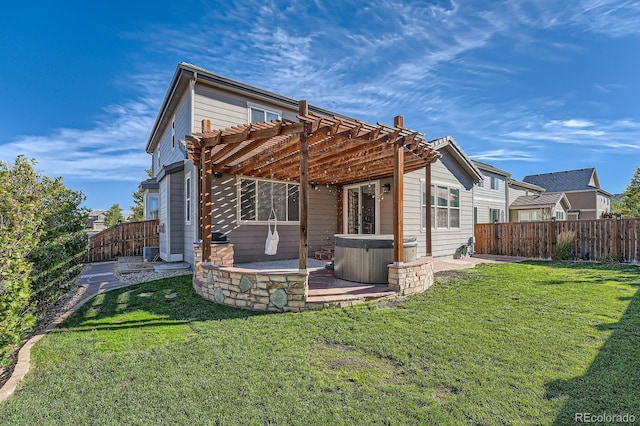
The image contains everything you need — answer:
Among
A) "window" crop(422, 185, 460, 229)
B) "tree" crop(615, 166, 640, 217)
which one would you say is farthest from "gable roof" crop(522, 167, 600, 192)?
"window" crop(422, 185, 460, 229)

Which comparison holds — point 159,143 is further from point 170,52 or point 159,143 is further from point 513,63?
point 513,63

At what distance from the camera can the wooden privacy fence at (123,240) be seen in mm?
11648

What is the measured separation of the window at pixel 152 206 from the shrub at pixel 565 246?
51.7 ft

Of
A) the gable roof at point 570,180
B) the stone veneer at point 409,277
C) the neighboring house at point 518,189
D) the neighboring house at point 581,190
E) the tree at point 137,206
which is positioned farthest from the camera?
the gable roof at point 570,180

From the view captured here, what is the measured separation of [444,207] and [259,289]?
27.2ft

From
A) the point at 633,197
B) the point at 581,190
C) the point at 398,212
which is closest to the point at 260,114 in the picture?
the point at 398,212

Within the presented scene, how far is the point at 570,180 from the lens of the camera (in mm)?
27844

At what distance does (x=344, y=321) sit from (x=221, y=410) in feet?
7.18

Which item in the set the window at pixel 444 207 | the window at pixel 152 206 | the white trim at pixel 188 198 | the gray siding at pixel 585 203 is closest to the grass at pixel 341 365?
the white trim at pixel 188 198


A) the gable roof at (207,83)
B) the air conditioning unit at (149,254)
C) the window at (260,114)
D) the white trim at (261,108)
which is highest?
the gable roof at (207,83)

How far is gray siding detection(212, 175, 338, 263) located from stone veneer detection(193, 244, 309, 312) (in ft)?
9.67

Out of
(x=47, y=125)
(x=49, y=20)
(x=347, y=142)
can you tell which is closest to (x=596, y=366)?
(x=347, y=142)

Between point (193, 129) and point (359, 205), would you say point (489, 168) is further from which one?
point (193, 129)

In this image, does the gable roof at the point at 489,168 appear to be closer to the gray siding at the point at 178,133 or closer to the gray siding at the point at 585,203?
the gray siding at the point at 585,203
